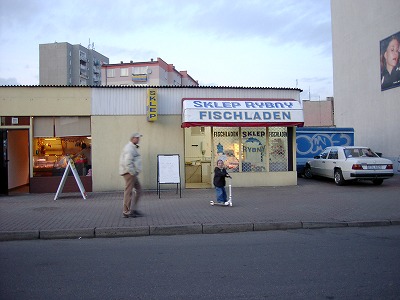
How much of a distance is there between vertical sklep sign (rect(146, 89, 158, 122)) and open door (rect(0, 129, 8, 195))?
505 cm

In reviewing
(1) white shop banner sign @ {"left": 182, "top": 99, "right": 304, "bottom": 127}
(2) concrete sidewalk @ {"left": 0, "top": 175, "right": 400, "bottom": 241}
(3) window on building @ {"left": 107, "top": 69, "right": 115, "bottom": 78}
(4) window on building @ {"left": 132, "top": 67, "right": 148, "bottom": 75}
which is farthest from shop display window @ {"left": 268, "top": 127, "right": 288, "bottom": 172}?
(3) window on building @ {"left": 107, "top": 69, "right": 115, "bottom": 78}

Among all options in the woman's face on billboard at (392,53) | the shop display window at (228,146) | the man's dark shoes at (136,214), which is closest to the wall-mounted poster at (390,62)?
the woman's face on billboard at (392,53)

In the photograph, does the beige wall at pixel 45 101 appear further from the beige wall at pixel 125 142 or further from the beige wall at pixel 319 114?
the beige wall at pixel 319 114

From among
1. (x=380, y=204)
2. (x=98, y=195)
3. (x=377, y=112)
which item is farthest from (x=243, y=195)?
(x=377, y=112)

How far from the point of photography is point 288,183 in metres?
14.5

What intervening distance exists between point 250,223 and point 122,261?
3265 millimetres

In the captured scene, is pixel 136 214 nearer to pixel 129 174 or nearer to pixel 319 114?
pixel 129 174

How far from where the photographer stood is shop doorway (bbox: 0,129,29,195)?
1275 cm

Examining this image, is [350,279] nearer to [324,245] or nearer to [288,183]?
[324,245]

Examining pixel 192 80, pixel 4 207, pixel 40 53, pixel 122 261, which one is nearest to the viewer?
pixel 122 261

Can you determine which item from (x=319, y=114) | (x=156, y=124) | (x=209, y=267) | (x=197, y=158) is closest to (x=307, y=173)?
(x=197, y=158)

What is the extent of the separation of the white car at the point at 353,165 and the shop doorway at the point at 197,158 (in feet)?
17.0

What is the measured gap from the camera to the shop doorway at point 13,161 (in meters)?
12.8

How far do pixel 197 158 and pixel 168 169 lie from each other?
3821mm
